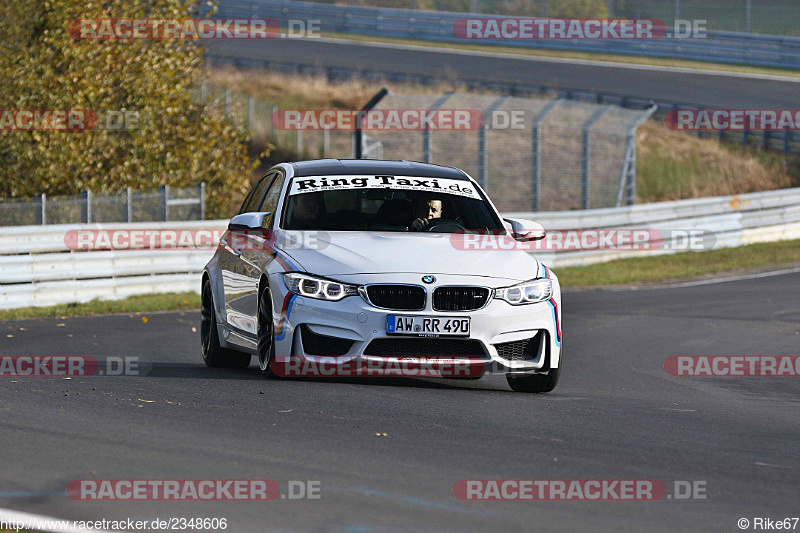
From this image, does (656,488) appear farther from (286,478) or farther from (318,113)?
(318,113)

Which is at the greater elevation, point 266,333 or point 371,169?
point 371,169

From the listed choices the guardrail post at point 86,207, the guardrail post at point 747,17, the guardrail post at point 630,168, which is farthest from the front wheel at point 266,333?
the guardrail post at point 747,17

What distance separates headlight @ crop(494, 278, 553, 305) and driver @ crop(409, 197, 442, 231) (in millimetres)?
1133

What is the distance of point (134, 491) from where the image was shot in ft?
18.7

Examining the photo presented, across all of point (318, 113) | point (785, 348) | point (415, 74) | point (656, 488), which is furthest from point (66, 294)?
point (415, 74)

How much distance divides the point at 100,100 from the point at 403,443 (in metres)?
19.3

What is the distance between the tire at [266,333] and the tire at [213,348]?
1.44 metres

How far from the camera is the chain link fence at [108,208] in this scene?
20.0 metres

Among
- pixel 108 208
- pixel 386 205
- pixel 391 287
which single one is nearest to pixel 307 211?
pixel 386 205

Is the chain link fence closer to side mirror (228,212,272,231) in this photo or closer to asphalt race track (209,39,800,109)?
side mirror (228,212,272,231)

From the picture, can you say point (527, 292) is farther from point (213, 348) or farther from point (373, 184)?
point (213, 348)

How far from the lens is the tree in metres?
24.4

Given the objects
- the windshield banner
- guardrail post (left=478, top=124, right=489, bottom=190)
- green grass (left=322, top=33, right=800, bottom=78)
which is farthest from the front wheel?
green grass (left=322, top=33, right=800, bottom=78)

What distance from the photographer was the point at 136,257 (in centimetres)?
1939
